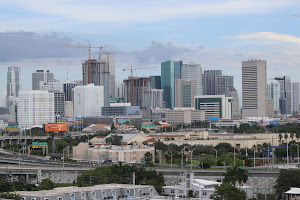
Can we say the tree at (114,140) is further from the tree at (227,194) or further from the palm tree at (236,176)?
Result: the tree at (227,194)

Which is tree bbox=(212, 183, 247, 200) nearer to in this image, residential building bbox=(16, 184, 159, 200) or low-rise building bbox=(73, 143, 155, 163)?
residential building bbox=(16, 184, 159, 200)

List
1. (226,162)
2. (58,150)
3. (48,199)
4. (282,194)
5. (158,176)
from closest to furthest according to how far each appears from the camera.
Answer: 1. (48,199)
2. (282,194)
3. (158,176)
4. (226,162)
5. (58,150)

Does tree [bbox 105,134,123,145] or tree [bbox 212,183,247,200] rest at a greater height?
tree [bbox 105,134,123,145]

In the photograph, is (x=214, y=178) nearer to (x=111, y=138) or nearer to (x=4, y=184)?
(x=4, y=184)

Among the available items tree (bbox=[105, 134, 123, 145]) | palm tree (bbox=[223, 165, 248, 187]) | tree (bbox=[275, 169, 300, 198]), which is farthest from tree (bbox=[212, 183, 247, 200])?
tree (bbox=[105, 134, 123, 145])

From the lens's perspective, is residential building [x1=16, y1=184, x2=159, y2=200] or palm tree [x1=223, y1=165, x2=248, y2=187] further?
palm tree [x1=223, y1=165, x2=248, y2=187]

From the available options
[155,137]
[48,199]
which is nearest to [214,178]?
[48,199]

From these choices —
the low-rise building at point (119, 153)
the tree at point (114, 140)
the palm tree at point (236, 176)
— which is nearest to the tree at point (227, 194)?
the palm tree at point (236, 176)

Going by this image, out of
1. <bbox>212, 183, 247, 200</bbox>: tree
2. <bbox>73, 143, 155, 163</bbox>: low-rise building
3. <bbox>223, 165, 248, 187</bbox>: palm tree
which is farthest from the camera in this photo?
<bbox>73, 143, 155, 163</bbox>: low-rise building
